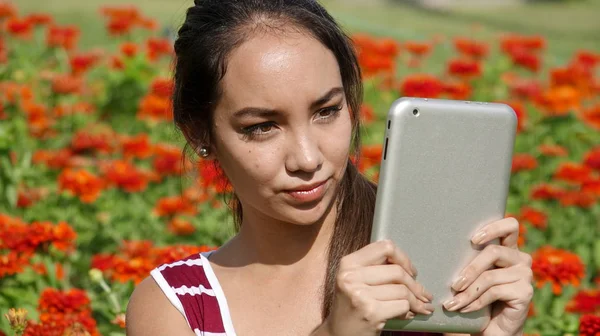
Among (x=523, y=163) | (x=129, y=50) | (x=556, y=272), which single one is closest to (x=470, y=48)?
(x=523, y=163)

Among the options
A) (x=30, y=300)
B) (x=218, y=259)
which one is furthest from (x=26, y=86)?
(x=218, y=259)

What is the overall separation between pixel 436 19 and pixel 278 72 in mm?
9055

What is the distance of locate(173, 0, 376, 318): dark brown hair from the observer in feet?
7.13

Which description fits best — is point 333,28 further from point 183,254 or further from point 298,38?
point 183,254

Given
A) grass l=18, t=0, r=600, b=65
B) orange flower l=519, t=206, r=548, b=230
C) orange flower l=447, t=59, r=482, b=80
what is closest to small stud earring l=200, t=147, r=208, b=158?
orange flower l=519, t=206, r=548, b=230

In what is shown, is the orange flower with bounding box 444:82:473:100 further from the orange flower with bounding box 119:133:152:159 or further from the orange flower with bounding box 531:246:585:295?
the orange flower with bounding box 531:246:585:295

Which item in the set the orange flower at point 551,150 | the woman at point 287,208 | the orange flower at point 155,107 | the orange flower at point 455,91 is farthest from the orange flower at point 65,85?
the woman at point 287,208

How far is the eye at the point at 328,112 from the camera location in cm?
204

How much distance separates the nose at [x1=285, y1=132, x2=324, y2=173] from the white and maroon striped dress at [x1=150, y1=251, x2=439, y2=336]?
1.39 feet

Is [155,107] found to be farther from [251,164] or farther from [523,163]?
[251,164]

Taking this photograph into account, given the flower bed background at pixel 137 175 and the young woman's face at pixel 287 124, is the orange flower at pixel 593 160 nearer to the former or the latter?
the flower bed background at pixel 137 175

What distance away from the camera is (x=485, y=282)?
6.19 feet

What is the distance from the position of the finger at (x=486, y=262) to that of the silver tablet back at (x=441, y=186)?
0.02 meters

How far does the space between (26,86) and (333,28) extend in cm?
333
